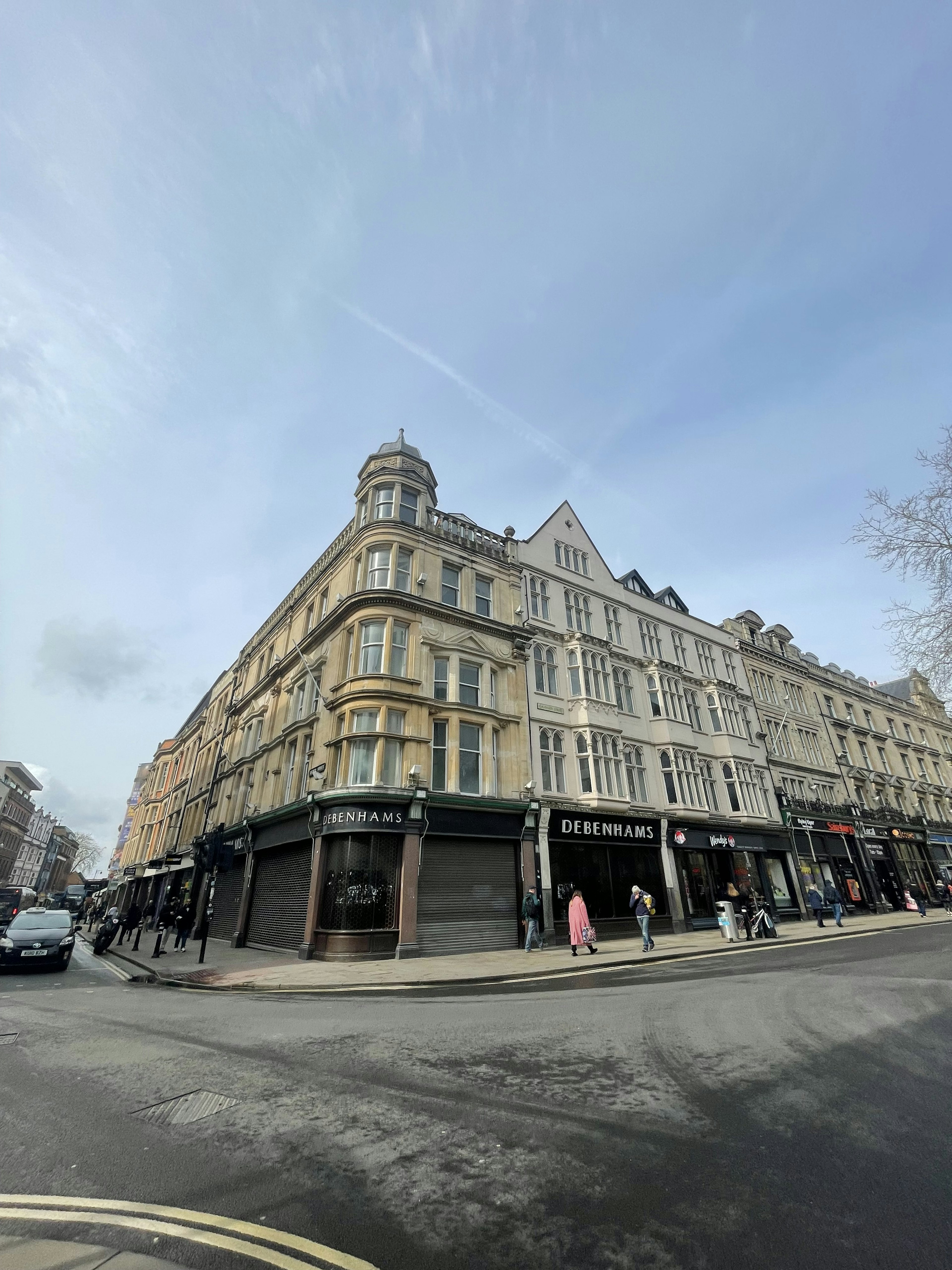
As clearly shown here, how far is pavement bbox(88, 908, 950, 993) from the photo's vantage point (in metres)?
13.1

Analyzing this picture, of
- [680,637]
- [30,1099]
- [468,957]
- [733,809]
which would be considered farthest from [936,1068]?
[680,637]

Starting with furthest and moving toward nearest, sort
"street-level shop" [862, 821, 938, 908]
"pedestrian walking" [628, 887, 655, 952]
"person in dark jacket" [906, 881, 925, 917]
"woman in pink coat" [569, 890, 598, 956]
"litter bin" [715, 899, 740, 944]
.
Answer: "street-level shop" [862, 821, 938, 908]
"person in dark jacket" [906, 881, 925, 917]
"litter bin" [715, 899, 740, 944]
"pedestrian walking" [628, 887, 655, 952]
"woman in pink coat" [569, 890, 598, 956]

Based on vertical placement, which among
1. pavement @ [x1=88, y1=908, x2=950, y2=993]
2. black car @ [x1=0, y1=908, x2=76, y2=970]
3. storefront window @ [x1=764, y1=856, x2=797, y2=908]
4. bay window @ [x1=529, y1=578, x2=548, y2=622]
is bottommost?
pavement @ [x1=88, y1=908, x2=950, y2=993]

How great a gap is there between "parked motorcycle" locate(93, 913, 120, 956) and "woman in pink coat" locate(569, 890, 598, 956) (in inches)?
703

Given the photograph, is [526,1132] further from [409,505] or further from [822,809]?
[822,809]

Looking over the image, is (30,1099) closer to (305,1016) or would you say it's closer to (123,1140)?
(123,1140)

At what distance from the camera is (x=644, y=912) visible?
17469 mm

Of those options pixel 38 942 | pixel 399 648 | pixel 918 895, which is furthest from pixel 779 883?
pixel 38 942

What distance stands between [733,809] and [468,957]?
1828cm

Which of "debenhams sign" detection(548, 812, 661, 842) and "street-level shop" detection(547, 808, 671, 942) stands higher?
"debenhams sign" detection(548, 812, 661, 842)

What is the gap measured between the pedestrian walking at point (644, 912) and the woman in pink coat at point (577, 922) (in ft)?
5.44

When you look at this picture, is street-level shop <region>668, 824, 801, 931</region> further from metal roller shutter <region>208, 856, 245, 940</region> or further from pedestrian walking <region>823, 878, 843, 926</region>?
metal roller shutter <region>208, 856, 245, 940</region>

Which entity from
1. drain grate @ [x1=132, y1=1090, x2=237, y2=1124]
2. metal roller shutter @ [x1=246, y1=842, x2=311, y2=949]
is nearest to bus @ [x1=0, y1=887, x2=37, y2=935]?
metal roller shutter @ [x1=246, y1=842, x2=311, y2=949]

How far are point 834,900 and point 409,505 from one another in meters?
25.7
